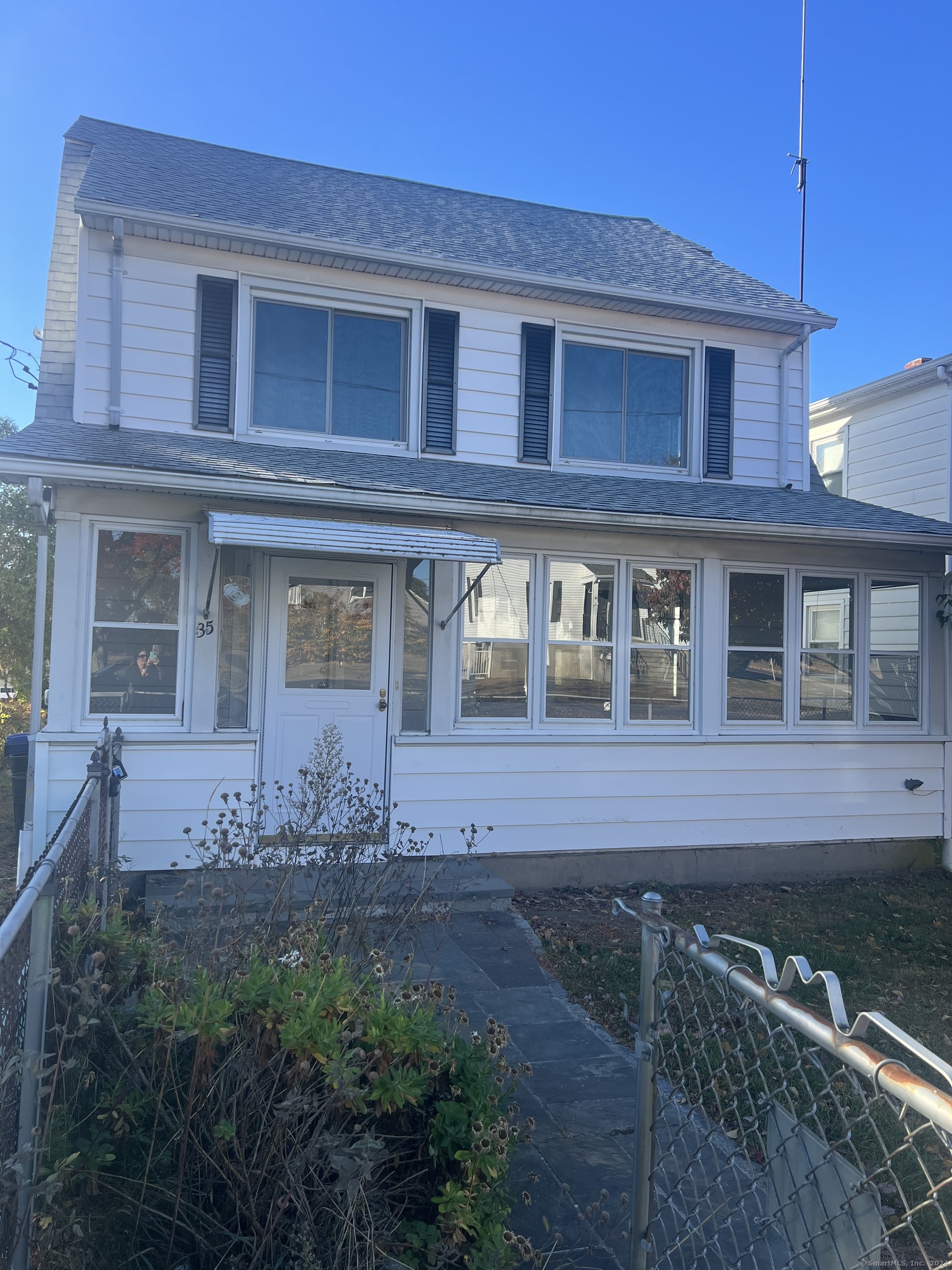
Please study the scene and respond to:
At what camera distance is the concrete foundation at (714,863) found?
791 cm

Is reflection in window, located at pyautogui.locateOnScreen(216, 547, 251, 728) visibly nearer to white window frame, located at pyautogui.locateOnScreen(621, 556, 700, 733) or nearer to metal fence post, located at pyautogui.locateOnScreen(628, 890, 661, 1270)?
white window frame, located at pyautogui.locateOnScreen(621, 556, 700, 733)

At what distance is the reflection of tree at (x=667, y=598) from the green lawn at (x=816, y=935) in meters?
2.33

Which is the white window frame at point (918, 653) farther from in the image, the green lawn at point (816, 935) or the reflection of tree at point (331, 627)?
the reflection of tree at point (331, 627)

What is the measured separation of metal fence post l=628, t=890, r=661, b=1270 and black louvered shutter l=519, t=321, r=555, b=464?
6.89 meters

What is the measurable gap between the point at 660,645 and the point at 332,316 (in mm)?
4133

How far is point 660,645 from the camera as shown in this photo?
336 inches

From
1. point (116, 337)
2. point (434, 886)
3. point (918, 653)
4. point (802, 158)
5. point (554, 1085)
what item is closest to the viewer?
point (554, 1085)

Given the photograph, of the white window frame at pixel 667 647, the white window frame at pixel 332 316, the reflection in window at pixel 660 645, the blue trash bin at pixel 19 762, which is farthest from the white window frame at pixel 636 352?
the blue trash bin at pixel 19 762

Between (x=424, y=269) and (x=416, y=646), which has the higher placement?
(x=424, y=269)

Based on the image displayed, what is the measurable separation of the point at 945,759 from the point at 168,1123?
28.2 ft

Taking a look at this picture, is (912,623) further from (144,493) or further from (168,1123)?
(168,1123)

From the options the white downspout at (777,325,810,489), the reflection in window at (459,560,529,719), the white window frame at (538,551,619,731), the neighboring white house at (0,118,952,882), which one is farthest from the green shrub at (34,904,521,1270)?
the white downspout at (777,325,810,489)

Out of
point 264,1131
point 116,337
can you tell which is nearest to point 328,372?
point 116,337

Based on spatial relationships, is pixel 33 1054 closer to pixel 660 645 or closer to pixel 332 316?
pixel 660 645
